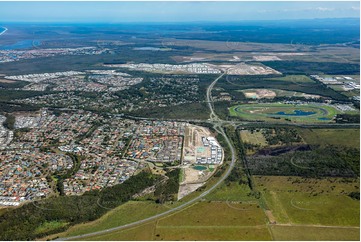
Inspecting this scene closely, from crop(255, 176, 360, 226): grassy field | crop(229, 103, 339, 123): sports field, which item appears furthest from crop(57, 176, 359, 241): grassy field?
crop(229, 103, 339, 123): sports field

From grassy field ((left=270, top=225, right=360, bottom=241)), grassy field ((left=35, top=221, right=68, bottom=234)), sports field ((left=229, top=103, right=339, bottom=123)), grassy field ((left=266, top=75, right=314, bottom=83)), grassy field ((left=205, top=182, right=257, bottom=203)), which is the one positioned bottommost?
grassy field ((left=35, top=221, right=68, bottom=234))

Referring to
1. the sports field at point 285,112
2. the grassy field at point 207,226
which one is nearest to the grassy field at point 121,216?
the grassy field at point 207,226

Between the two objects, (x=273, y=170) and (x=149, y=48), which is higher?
(x=149, y=48)

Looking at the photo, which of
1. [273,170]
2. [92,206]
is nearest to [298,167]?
[273,170]

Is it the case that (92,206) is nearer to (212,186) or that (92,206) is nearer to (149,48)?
(212,186)

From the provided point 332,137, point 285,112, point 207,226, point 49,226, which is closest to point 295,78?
point 285,112

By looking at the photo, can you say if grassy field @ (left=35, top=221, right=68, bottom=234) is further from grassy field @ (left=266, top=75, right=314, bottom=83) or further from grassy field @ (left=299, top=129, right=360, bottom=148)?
grassy field @ (left=266, top=75, right=314, bottom=83)
